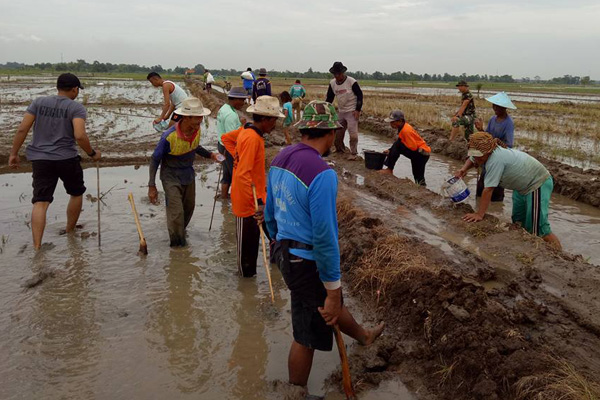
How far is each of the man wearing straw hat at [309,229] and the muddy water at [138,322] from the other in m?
0.66

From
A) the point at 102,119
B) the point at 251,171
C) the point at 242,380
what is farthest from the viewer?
the point at 102,119

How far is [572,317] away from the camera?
3.57 m

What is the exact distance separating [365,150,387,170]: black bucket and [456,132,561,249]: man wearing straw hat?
3378mm

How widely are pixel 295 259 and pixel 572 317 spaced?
2.47 meters

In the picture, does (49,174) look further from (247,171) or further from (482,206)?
(482,206)

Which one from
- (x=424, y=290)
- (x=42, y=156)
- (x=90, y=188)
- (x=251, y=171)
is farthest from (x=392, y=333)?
(x=90, y=188)

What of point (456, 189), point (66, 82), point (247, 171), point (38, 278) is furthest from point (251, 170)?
point (456, 189)

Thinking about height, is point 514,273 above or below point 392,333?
above

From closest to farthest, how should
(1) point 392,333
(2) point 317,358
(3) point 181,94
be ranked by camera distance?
(2) point 317,358 < (1) point 392,333 < (3) point 181,94

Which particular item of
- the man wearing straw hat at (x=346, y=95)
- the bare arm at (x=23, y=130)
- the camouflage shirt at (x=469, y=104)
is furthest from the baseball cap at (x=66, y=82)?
the camouflage shirt at (x=469, y=104)

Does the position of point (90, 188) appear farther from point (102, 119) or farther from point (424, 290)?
point (102, 119)

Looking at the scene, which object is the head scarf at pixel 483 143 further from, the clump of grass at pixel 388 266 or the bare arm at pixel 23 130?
the bare arm at pixel 23 130

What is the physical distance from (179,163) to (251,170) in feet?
4.88

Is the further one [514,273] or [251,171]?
[514,273]
